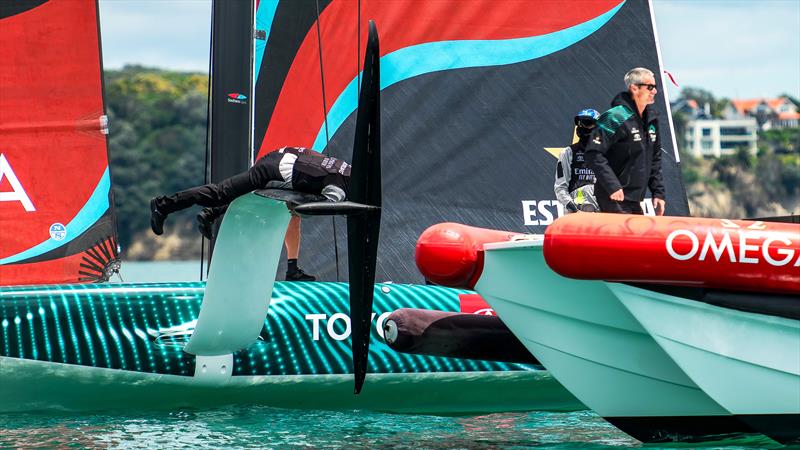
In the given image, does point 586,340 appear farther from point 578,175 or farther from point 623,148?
point 578,175

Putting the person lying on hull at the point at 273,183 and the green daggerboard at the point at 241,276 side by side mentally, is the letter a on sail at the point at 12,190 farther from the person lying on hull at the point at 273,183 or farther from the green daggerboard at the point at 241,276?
the person lying on hull at the point at 273,183

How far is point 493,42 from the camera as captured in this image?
31.9ft

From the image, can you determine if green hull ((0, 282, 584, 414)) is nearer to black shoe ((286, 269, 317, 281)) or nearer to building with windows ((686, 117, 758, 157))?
black shoe ((286, 269, 317, 281))

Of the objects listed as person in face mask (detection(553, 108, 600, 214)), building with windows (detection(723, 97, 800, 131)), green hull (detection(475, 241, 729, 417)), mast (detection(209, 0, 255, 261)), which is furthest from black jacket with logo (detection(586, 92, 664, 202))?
building with windows (detection(723, 97, 800, 131))

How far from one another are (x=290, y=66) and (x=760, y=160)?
8140 cm

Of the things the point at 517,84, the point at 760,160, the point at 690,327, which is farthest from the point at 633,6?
the point at 760,160

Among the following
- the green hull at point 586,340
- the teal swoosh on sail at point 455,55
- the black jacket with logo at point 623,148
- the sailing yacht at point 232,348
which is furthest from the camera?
the teal swoosh on sail at point 455,55

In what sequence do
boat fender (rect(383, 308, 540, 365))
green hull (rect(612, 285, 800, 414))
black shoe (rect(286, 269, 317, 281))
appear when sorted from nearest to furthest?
green hull (rect(612, 285, 800, 414)), boat fender (rect(383, 308, 540, 365)), black shoe (rect(286, 269, 317, 281))

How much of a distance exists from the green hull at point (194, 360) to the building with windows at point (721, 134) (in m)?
104

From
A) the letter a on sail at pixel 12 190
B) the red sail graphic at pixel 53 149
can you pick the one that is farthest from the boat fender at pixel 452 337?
the letter a on sail at pixel 12 190

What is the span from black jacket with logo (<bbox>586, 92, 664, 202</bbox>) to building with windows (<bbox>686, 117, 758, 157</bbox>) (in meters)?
104

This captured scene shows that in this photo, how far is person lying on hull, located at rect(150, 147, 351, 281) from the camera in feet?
21.4

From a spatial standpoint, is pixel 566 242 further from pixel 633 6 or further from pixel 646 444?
pixel 633 6

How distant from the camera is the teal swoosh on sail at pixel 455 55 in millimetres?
9297
